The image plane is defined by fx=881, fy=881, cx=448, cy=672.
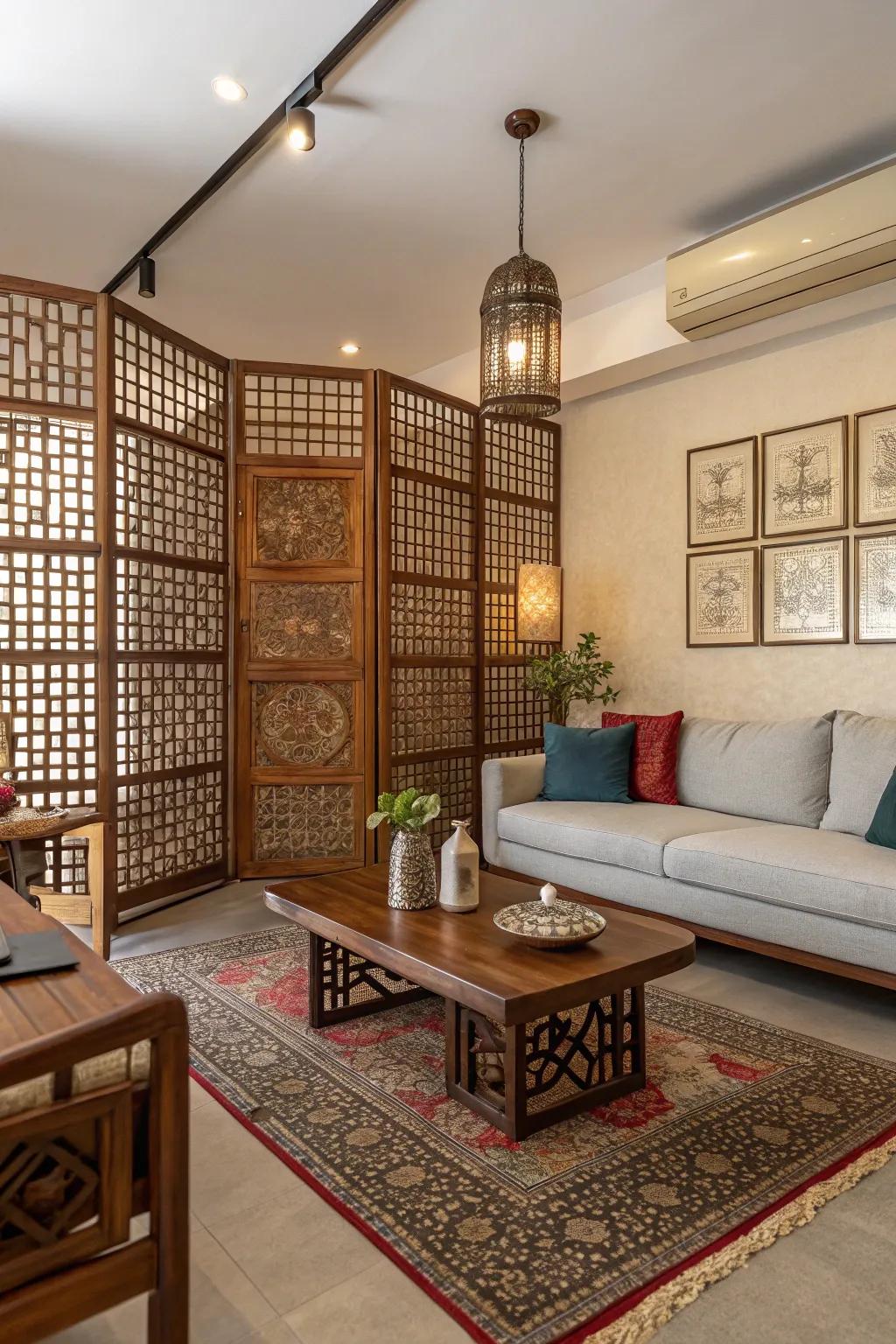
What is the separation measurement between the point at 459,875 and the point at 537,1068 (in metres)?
0.55

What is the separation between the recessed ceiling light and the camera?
9.70 feet

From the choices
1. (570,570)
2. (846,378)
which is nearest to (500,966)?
(846,378)

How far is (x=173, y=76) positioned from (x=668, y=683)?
3464mm

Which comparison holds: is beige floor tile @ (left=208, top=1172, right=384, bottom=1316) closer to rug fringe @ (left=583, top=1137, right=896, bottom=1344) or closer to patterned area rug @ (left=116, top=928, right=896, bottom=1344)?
patterned area rug @ (left=116, top=928, right=896, bottom=1344)

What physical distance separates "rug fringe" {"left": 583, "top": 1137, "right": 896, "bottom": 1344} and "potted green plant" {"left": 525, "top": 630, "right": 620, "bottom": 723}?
3180 mm

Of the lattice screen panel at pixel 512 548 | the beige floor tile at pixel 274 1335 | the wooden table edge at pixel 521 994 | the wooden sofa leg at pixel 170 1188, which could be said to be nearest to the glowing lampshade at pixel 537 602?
the lattice screen panel at pixel 512 548

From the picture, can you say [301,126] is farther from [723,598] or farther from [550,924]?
[723,598]

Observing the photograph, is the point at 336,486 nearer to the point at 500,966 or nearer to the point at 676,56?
the point at 676,56

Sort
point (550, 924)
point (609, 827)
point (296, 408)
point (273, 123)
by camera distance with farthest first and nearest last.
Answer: point (296, 408) → point (609, 827) → point (273, 123) → point (550, 924)

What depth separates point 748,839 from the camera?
319 cm

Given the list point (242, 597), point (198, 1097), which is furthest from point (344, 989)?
point (242, 597)

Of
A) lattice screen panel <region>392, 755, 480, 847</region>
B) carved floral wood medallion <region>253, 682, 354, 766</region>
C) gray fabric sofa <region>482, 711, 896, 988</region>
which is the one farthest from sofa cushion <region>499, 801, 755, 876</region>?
carved floral wood medallion <region>253, 682, 354, 766</region>

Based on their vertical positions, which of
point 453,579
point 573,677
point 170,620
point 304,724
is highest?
→ point 453,579

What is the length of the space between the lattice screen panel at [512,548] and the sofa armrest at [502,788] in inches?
31.2
